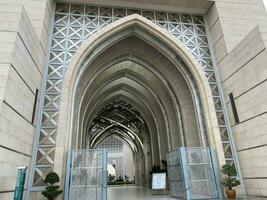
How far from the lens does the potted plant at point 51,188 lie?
6.48 m

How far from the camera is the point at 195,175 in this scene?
8164 mm

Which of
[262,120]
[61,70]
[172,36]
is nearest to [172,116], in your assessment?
[172,36]

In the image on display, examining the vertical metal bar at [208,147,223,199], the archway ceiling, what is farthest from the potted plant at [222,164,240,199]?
the archway ceiling

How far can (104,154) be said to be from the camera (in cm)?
762

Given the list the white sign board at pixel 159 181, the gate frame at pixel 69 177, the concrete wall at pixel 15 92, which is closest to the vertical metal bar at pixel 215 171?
the white sign board at pixel 159 181

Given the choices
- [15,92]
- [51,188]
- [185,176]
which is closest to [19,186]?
[51,188]

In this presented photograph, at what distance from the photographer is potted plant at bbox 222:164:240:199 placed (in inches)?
294

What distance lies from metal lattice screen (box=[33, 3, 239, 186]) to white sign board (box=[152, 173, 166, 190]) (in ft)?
10.2

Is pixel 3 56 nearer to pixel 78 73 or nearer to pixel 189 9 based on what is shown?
pixel 78 73

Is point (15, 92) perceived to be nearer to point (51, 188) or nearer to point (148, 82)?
point (51, 188)

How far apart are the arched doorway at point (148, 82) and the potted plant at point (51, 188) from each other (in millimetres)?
537

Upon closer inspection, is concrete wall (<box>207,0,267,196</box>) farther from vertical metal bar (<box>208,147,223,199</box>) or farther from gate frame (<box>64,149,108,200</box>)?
gate frame (<box>64,149,108,200</box>)

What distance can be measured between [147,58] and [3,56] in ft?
25.4

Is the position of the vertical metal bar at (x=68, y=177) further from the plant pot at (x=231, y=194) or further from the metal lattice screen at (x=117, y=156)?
the metal lattice screen at (x=117, y=156)
